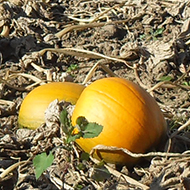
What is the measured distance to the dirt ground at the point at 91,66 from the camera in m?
2.90

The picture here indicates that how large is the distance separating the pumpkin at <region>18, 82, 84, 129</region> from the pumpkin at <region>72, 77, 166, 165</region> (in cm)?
39

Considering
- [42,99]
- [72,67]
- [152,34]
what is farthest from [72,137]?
[152,34]

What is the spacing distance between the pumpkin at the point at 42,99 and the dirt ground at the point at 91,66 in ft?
0.26

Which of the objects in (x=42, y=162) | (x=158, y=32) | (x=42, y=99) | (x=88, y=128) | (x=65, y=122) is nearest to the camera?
(x=42, y=162)

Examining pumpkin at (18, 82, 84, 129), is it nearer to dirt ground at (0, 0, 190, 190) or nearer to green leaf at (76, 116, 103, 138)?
dirt ground at (0, 0, 190, 190)

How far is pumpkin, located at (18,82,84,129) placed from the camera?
10.9 feet

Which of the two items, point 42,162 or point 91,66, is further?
point 91,66

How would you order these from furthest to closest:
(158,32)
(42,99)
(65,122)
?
1. (158,32)
2. (42,99)
3. (65,122)

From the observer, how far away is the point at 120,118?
111 inches

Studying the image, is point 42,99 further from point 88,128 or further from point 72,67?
point 72,67

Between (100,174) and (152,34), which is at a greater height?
(152,34)

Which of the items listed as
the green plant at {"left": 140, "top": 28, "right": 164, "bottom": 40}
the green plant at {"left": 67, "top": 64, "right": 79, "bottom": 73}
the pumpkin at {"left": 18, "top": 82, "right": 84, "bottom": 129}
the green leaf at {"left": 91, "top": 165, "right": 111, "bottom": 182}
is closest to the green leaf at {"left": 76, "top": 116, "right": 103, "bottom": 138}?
the green leaf at {"left": 91, "top": 165, "right": 111, "bottom": 182}

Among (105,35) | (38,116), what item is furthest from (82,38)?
(38,116)

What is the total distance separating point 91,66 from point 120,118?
1.60 meters
